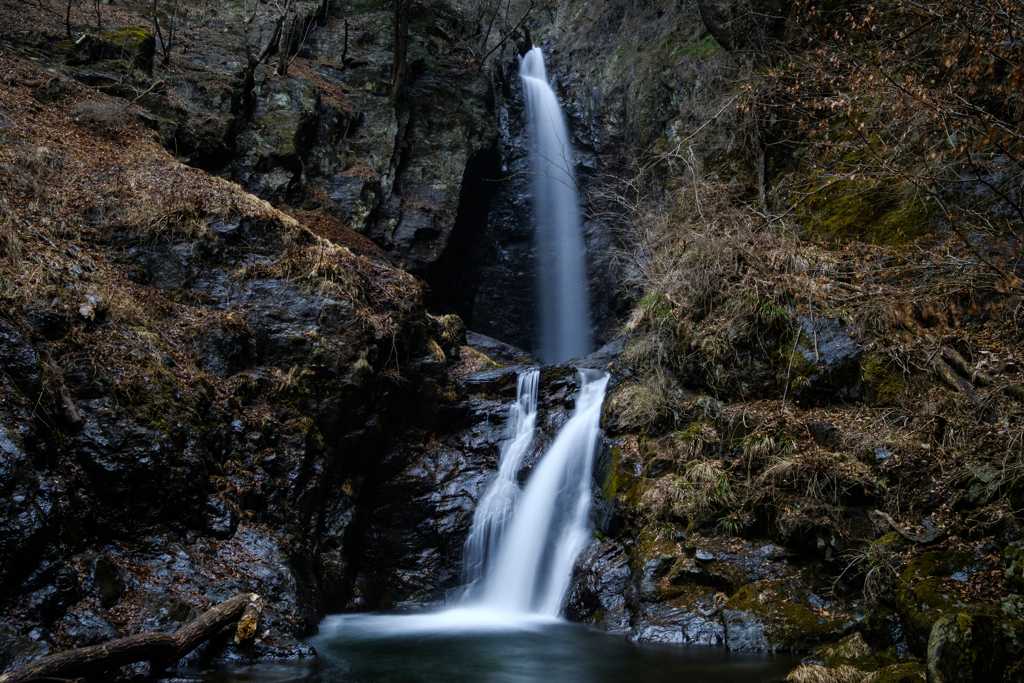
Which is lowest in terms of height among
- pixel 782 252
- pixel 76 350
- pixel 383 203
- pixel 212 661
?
pixel 212 661

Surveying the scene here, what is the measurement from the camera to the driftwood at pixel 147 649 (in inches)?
155

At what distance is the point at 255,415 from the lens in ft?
26.1

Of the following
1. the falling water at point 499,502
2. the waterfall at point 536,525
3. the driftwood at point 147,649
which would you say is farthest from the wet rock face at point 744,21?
the driftwood at point 147,649

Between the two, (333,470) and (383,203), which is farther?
(383,203)

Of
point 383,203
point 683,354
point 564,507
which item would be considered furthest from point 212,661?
point 383,203

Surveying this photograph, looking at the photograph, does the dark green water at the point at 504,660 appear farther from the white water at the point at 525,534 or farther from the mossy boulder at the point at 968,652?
the mossy boulder at the point at 968,652

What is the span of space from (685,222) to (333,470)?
273 inches

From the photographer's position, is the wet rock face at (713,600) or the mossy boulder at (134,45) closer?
the wet rock face at (713,600)

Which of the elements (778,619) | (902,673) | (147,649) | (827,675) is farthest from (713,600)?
(147,649)

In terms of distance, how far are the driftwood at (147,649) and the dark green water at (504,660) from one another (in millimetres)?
384

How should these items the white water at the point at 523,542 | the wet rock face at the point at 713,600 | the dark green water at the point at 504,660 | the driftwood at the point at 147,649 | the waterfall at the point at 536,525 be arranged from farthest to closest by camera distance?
1. the waterfall at the point at 536,525
2. the white water at the point at 523,542
3. the wet rock face at the point at 713,600
4. the dark green water at the point at 504,660
5. the driftwood at the point at 147,649

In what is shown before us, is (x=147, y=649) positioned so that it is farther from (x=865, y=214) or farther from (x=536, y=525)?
(x=865, y=214)

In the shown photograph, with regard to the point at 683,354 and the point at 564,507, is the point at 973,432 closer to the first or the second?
the point at 683,354

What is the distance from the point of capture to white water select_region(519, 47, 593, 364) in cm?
1847
